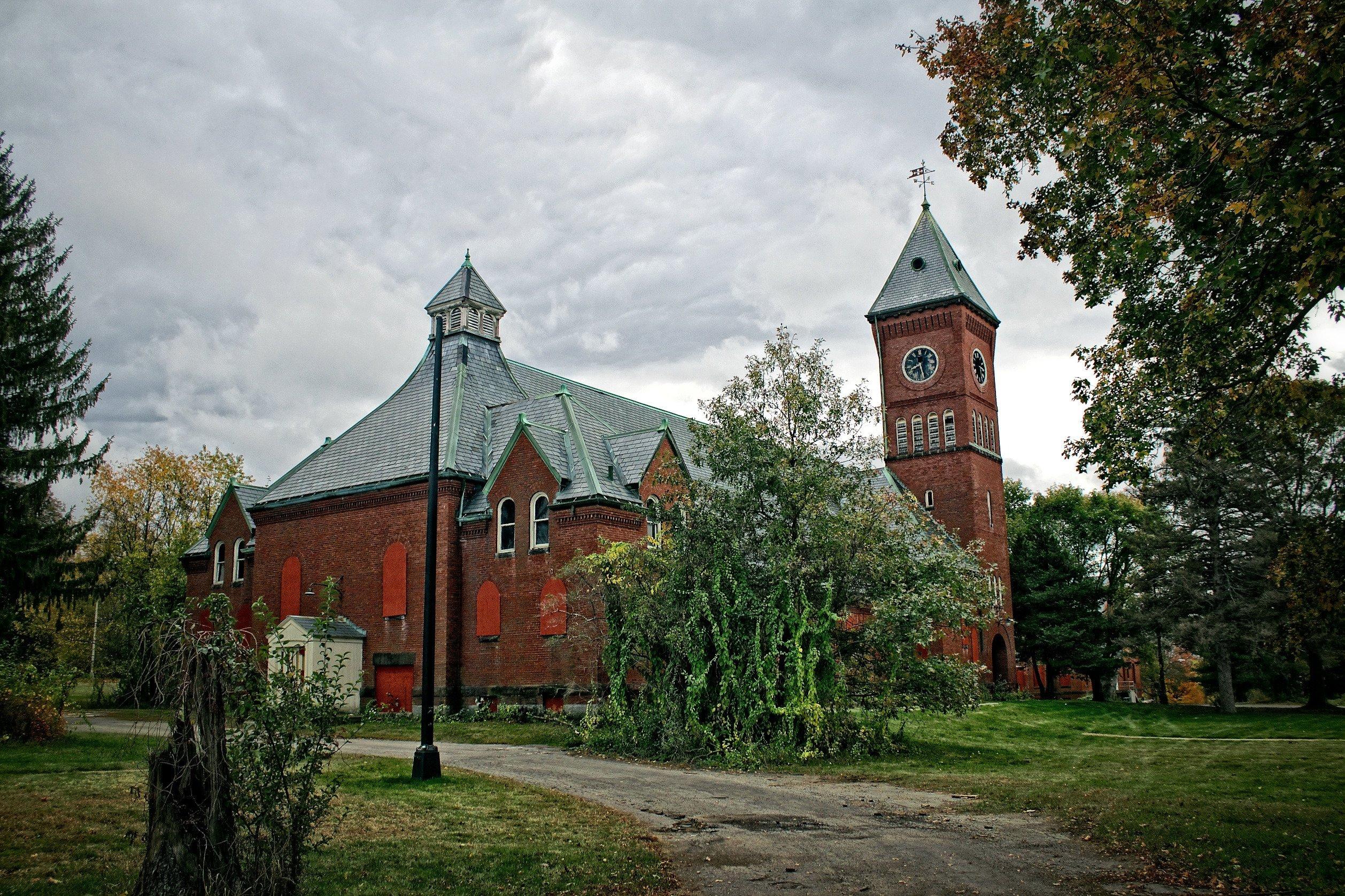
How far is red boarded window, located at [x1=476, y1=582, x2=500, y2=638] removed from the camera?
100 feet

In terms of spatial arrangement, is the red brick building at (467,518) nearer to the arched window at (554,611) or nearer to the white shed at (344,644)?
the arched window at (554,611)

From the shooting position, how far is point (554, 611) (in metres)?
28.6

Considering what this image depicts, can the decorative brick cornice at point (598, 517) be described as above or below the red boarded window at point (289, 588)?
above

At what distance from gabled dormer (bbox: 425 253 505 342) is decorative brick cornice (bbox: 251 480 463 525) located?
302 inches

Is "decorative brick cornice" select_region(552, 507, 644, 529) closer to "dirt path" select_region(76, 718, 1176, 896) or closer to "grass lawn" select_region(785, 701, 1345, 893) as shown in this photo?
"grass lawn" select_region(785, 701, 1345, 893)

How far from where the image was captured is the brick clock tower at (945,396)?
160ft

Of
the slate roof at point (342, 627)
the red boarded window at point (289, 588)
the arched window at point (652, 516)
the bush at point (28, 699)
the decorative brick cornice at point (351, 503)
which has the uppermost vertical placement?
the decorative brick cornice at point (351, 503)

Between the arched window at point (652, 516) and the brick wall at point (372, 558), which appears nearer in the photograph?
the arched window at point (652, 516)

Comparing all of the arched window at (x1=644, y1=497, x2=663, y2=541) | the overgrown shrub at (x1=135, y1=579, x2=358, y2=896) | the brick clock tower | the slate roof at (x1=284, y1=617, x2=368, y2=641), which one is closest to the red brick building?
the slate roof at (x1=284, y1=617, x2=368, y2=641)

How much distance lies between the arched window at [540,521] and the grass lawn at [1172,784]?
12491 millimetres

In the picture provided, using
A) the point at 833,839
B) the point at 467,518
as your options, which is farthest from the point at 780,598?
the point at 467,518

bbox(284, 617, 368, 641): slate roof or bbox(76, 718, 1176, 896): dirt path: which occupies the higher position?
bbox(284, 617, 368, 641): slate roof

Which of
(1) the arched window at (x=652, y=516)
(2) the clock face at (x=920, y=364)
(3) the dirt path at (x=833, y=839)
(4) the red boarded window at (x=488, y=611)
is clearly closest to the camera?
(3) the dirt path at (x=833, y=839)

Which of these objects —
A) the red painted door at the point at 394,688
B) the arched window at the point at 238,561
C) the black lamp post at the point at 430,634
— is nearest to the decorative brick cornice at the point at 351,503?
the arched window at the point at 238,561
